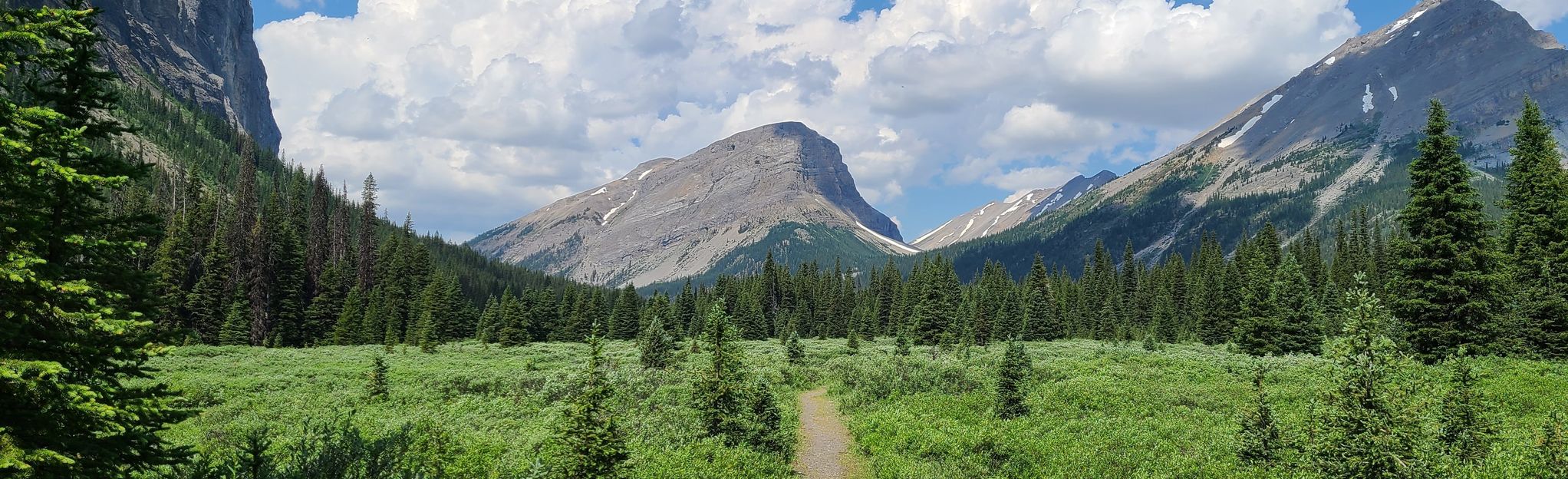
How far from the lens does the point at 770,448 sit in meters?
21.8

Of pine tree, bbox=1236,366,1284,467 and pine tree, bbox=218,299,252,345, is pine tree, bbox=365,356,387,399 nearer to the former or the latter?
pine tree, bbox=1236,366,1284,467

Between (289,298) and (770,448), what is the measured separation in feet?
248

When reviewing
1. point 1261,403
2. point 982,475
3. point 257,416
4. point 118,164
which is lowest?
point 982,475

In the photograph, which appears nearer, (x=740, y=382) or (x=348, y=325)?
(x=740, y=382)

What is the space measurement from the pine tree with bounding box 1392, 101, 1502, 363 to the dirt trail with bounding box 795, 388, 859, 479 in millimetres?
22743

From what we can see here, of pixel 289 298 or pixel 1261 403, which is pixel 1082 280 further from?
pixel 289 298

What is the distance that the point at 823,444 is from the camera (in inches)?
990

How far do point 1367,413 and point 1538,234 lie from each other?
27372 mm

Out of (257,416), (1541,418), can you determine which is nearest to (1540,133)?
(1541,418)

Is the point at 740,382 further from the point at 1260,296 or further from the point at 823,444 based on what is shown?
the point at 1260,296

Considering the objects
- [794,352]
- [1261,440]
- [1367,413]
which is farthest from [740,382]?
[794,352]

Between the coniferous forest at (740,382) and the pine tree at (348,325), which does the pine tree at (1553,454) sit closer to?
the coniferous forest at (740,382)

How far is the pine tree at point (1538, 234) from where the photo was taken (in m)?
25.3

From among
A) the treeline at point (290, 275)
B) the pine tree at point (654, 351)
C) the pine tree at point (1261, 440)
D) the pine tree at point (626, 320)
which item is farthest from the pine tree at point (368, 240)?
the pine tree at point (1261, 440)
